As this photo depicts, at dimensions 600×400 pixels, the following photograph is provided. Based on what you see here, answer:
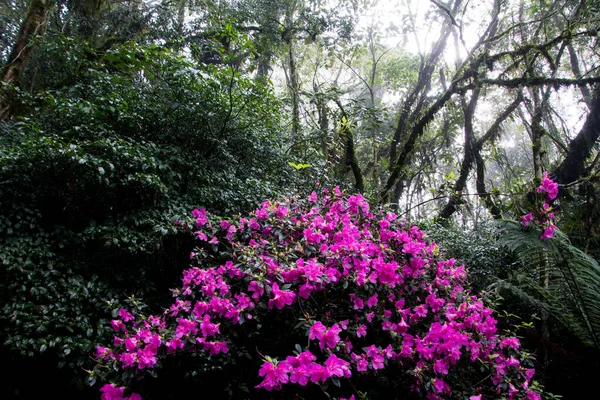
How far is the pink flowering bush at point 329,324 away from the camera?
1.52 metres

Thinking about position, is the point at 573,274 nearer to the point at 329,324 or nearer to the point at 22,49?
the point at 329,324

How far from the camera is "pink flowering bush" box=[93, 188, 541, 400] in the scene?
152 centimetres

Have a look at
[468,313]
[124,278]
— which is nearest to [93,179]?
[124,278]

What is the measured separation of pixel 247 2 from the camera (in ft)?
21.8

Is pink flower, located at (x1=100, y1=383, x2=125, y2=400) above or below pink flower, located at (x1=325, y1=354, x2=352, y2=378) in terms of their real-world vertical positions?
below

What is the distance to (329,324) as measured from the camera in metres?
1.66

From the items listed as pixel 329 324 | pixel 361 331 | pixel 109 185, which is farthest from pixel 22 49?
pixel 361 331

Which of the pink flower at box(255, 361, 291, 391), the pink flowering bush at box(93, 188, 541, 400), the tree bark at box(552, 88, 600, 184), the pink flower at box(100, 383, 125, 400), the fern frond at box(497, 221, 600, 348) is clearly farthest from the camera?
the tree bark at box(552, 88, 600, 184)

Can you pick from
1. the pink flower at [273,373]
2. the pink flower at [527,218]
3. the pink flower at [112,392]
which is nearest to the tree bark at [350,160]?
the pink flower at [527,218]

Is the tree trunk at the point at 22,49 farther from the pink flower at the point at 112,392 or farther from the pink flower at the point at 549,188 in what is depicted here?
the pink flower at the point at 549,188

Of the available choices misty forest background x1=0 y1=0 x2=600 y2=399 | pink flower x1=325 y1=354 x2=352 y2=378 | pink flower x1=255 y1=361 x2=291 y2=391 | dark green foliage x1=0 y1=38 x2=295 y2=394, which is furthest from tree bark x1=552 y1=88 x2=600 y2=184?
pink flower x1=255 y1=361 x2=291 y2=391

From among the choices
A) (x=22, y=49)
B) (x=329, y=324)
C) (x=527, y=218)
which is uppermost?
(x=22, y=49)

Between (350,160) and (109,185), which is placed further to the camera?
(350,160)

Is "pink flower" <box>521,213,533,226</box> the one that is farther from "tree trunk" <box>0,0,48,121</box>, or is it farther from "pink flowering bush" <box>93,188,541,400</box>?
"tree trunk" <box>0,0,48,121</box>
